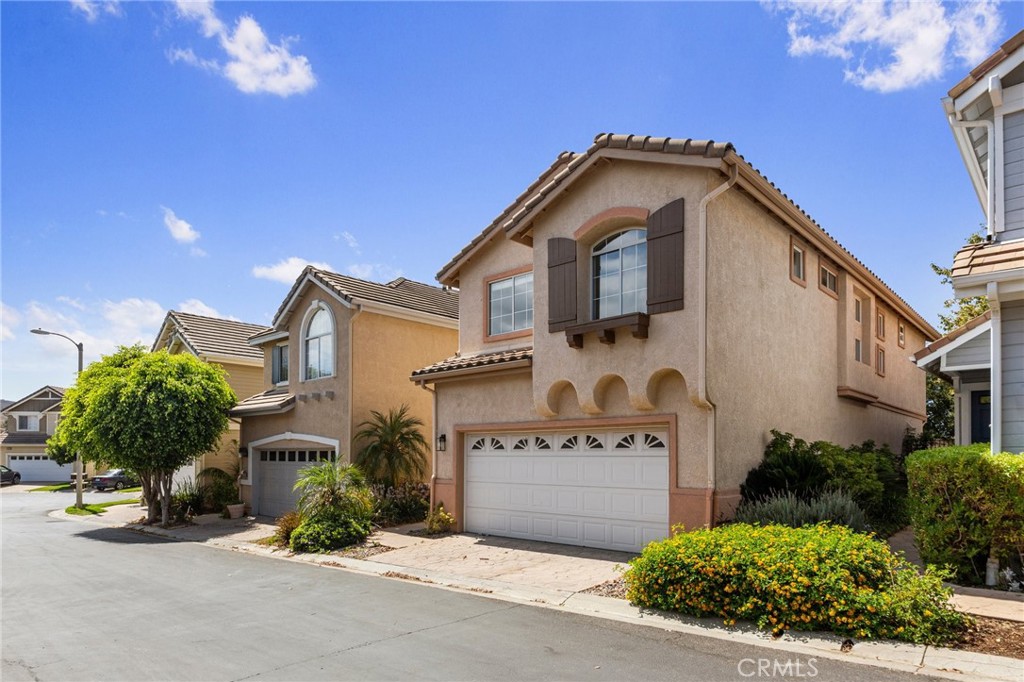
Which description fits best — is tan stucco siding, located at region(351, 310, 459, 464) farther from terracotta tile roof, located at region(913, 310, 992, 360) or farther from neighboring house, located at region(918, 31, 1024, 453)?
neighboring house, located at region(918, 31, 1024, 453)

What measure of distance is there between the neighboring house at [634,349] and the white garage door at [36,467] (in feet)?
161

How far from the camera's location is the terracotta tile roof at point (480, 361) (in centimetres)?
1513

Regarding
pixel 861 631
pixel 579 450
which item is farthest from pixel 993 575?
pixel 579 450

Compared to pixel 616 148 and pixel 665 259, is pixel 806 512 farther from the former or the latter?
pixel 616 148

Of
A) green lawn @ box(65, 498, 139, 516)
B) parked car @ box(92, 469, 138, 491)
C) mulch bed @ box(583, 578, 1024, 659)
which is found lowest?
parked car @ box(92, 469, 138, 491)

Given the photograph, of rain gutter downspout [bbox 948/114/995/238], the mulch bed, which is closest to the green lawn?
the mulch bed

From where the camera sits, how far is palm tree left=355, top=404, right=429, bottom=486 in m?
19.0

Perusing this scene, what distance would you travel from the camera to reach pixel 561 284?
14.1m

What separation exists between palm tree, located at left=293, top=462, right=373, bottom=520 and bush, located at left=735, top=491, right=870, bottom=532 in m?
8.53

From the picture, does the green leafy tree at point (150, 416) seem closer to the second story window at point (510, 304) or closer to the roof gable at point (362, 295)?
the roof gable at point (362, 295)

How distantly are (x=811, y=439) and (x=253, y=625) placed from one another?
1255 centimetres

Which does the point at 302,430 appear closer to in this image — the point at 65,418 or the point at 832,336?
the point at 65,418

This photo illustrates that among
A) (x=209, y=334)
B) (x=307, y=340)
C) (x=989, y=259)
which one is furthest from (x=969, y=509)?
(x=209, y=334)

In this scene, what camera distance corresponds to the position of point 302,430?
69.5ft
